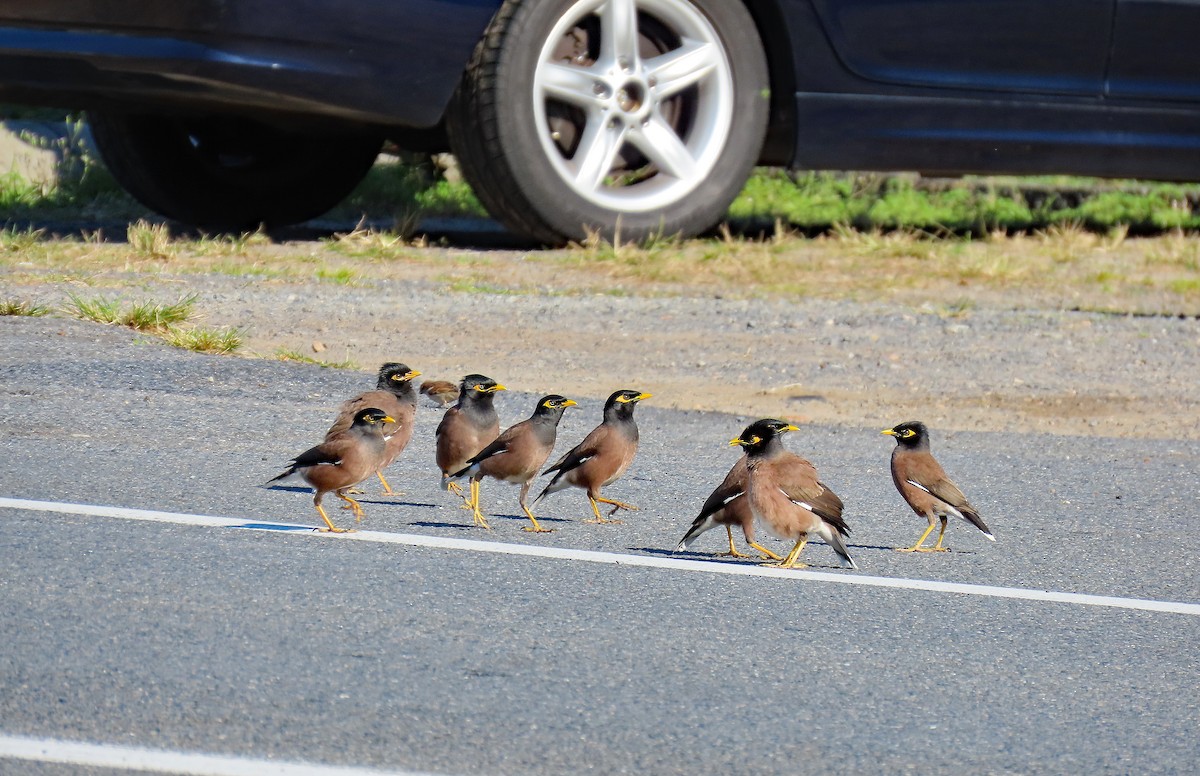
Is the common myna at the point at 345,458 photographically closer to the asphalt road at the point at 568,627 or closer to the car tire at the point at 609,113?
the asphalt road at the point at 568,627

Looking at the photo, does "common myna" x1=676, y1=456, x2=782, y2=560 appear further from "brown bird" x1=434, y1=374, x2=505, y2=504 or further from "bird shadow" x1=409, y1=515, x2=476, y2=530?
"brown bird" x1=434, y1=374, x2=505, y2=504

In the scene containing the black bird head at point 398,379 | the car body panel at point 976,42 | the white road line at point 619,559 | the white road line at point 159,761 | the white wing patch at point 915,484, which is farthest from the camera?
the car body panel at point 976,42

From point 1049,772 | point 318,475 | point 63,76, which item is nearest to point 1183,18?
point 63,76

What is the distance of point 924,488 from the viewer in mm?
5336

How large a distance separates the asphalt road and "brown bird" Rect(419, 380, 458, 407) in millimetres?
598

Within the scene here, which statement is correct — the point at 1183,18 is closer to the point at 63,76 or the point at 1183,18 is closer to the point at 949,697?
the point at 63,76

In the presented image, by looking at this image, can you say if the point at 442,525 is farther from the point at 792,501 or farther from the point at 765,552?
the point at 792,501

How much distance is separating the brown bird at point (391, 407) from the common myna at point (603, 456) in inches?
19.4

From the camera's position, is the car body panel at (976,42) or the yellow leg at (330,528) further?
the car body panel at (976,42)

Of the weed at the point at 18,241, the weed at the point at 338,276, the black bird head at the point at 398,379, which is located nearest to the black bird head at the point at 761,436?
the black bird head at the point at 398,379

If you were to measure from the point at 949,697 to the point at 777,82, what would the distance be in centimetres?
667

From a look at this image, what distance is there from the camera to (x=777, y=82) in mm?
10172

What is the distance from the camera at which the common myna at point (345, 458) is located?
5.14m

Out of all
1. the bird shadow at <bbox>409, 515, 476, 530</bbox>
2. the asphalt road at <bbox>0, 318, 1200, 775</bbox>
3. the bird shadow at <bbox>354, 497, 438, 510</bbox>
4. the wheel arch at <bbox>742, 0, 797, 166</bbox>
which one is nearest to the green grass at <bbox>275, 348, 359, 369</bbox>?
the asphalt road at <bbox>0, 318, 1200, 775</bbox>
